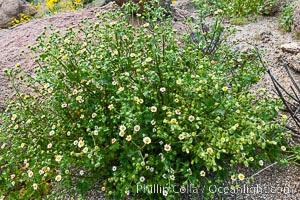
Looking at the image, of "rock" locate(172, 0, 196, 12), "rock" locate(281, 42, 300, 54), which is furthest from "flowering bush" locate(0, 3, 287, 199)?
"rock" locate(172, 0, 196, 12)

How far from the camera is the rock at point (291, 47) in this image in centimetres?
334

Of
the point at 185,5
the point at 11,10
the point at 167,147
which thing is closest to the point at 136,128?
the point at 167,147

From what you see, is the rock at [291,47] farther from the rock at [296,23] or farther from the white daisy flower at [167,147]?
the white daisy flower at [167,147]

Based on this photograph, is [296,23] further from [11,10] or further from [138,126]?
[11,10]

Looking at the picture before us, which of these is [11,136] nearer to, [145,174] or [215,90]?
[145,174]


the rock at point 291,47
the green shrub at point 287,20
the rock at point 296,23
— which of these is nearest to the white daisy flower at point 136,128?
the rock at point 291,47

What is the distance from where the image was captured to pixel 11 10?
7.58 m

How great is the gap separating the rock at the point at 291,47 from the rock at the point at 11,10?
6.33 m

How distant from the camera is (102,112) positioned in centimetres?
207

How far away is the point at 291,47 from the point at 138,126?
2446 millimetres

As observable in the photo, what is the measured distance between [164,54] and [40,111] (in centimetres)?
111

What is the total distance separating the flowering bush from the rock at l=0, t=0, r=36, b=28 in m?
5.96

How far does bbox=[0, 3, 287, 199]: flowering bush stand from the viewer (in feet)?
5.98

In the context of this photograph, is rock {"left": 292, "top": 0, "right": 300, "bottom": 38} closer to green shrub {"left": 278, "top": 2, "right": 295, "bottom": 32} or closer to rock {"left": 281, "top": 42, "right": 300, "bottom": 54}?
green shrub {"left": 278, "top": 2, "right": 295, "bottom": 32}
